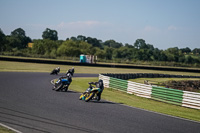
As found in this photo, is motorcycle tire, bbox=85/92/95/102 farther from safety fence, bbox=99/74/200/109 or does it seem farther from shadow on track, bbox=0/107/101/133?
safety fence, bbox=99/74/200/109

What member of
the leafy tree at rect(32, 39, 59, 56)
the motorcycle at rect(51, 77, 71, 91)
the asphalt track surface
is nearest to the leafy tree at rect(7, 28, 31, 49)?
the leafy tree at rect(32, 39, 59, 56)

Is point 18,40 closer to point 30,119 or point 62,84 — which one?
point 62,84

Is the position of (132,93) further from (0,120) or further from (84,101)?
(0,120)

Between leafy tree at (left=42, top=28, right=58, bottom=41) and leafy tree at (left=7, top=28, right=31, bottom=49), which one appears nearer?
leafy tree at (left=7, top=28, right=31, bottom=49)

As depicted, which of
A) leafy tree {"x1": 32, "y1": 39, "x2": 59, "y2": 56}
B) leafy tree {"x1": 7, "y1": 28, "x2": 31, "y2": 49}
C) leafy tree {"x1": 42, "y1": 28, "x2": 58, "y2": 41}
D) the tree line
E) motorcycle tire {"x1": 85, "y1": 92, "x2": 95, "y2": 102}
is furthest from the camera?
leafy tree {"x1": 42, "y1": 28, "x2": 58, "y2": 41}

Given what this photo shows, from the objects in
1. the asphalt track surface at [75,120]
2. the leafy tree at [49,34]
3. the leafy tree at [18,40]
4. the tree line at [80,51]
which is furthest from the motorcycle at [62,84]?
the leafy tree at [49,34]

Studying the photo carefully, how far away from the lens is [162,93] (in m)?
18.3

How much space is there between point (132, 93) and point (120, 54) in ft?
390

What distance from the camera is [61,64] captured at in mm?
48438

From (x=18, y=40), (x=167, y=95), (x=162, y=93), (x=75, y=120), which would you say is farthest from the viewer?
(x=18, y=40)

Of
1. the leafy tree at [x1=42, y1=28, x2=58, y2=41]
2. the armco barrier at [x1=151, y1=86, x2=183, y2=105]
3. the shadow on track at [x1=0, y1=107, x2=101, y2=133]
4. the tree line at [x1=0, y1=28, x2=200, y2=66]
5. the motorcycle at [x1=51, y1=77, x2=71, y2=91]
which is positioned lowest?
the armco barrier at [x1=151, y1=86, x2=183, y2=105]

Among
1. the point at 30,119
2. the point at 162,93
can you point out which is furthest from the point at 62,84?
the point at 30,119

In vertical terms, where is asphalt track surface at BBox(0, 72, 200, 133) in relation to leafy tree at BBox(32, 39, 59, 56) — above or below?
below

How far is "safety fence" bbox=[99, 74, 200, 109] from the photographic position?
16.3m
